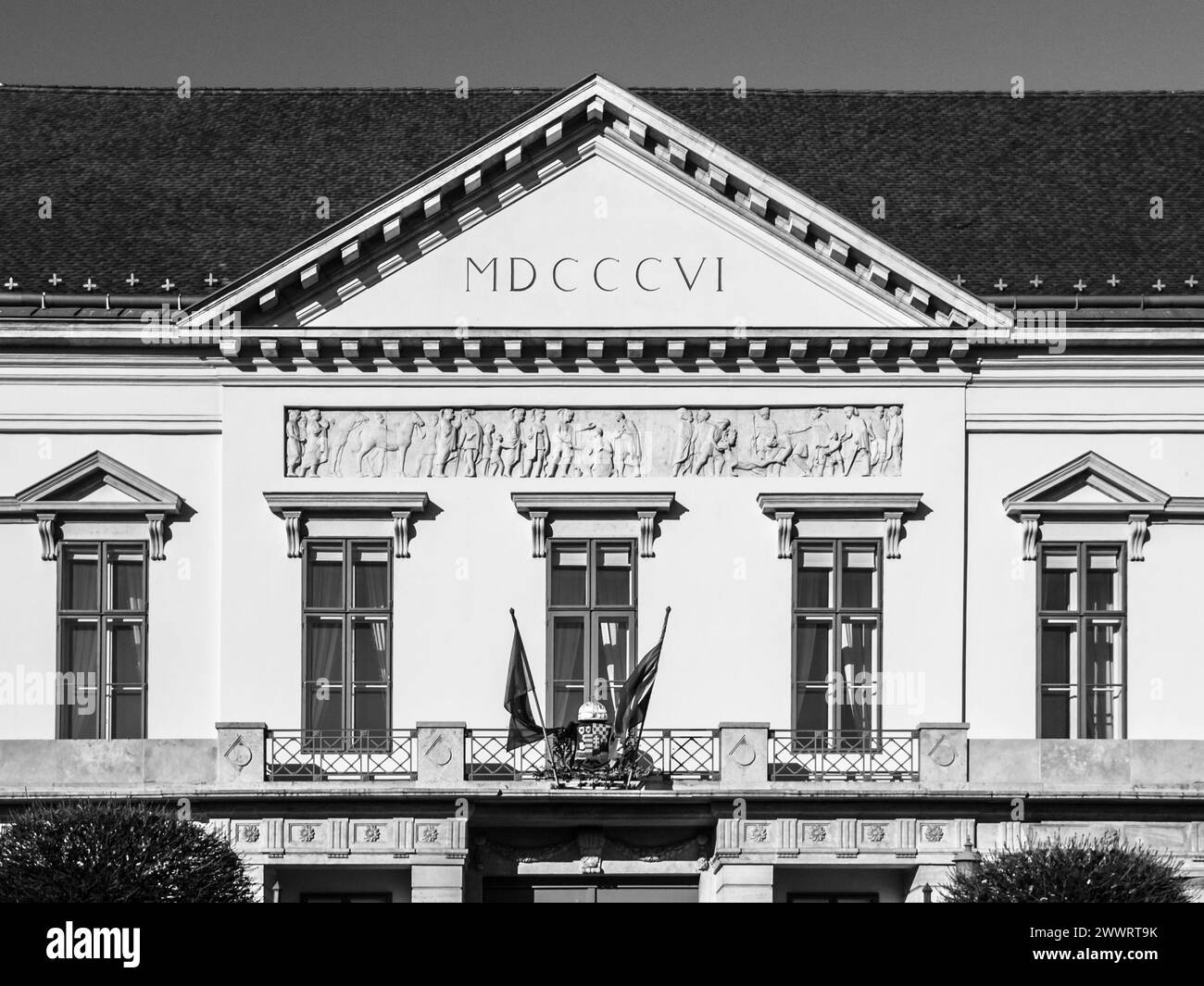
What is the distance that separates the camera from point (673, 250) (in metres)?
35.6

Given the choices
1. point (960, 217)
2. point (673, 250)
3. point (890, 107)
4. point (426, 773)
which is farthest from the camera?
point (890, 107)

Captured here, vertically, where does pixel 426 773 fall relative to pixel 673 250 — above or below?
below

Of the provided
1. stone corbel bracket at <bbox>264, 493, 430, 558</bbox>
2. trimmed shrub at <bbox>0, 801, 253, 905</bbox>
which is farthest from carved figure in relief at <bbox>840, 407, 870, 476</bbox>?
trimmed shrub at <bbox>0, 801, 253, 905</bbox>

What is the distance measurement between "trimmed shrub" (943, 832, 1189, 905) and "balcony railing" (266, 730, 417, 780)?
8.01m

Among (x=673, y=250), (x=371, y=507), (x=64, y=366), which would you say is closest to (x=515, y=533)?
(x=371, y=507)

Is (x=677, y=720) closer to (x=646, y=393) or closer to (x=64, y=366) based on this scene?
(x=646, y=393)

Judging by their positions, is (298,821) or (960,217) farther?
(960,217)

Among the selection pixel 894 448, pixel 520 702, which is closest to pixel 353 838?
pixel 520 702

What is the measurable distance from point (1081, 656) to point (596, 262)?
28.2ft

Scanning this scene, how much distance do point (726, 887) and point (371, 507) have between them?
708 centimetres

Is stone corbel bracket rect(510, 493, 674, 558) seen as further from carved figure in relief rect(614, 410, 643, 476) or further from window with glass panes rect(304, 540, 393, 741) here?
window with glass panes rect(304, 540, 393, 741)

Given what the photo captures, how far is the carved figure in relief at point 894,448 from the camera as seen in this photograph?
35.6m

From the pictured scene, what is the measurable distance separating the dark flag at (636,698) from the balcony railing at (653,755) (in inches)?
16.6

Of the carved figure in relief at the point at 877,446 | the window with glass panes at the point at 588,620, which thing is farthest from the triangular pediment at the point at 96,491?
the carved figure in relief at the point at 877,446
